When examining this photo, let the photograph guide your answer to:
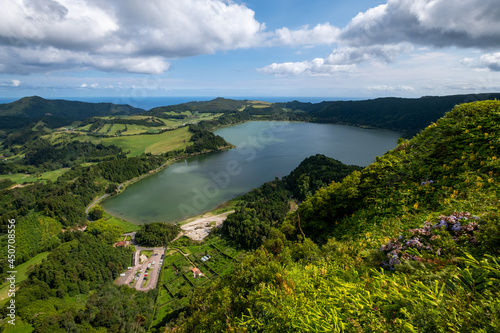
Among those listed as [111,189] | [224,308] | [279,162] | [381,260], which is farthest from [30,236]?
[279,162]

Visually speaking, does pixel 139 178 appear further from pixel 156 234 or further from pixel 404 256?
pixel 404 256

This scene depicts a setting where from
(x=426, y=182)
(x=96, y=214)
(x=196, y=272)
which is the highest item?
(x=426, y=182)

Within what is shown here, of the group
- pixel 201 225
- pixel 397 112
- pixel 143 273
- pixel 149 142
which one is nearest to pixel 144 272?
pixel 143 273

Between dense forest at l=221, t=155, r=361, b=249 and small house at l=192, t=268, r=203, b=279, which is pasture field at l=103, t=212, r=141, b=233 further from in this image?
dense forest at l=221, t=155, r=361, b=249

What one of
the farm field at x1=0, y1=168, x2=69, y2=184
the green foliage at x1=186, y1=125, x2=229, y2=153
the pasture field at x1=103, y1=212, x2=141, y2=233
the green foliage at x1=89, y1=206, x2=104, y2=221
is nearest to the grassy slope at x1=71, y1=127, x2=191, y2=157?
the green foliage at x1=186, y1=125, x2=229, y2=153

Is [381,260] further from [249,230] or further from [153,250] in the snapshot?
[153,250]

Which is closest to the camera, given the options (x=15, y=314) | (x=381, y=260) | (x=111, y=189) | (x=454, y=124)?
(x=381, y=260)
